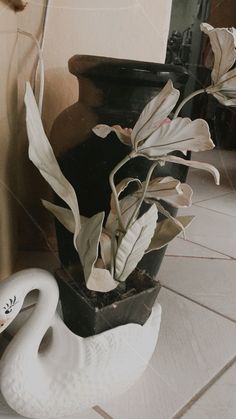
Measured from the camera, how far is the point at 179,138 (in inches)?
11.7

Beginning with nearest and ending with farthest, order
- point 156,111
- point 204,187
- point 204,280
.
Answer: point 156,111, point 204,280, point 204,187

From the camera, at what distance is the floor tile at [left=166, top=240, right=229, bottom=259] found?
2.51 feet

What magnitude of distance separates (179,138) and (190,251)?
516mm

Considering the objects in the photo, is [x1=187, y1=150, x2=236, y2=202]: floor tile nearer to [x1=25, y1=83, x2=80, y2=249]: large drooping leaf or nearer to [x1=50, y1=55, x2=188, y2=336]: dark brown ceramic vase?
[x1=50, y1=55, x2=188, y2=336]: dark brown ceramic vase

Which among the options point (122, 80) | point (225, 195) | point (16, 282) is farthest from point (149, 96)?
point (225, 195)

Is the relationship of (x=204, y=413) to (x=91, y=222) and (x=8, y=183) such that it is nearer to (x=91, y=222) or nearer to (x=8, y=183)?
(x=91, y=222)

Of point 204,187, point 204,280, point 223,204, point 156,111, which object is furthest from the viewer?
point 204,187

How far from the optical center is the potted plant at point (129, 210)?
0.30 m

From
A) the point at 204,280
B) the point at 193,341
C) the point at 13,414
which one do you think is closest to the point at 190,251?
the point at 204,280

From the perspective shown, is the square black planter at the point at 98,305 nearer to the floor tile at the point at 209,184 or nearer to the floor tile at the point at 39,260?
the floor tile at the point at 39,260

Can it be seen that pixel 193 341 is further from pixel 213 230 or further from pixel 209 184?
pixel 209 184

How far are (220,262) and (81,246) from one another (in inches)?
19.2

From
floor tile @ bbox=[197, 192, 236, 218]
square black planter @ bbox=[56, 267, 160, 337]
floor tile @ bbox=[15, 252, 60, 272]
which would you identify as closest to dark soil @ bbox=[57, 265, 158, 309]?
square black planter @ bbox=[56, 267, 160, 337]

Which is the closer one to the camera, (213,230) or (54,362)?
(54,362)
